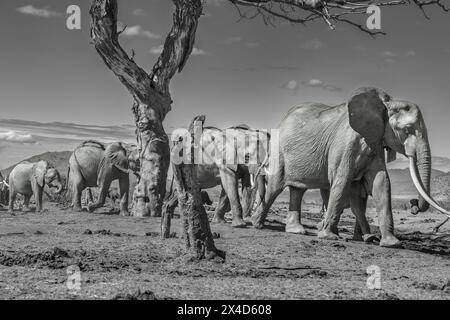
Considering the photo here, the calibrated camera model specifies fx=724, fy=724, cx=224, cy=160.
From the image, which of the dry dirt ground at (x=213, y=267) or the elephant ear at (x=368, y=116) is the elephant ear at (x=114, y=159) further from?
the elephant ear at (x=368, y=116)

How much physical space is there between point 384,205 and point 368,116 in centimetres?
156

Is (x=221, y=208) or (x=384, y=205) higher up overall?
(x=384, y=205)

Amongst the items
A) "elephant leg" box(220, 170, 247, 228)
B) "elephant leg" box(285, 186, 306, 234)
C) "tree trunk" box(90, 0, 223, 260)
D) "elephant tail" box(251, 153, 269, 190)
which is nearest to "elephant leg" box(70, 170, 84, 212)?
"tree trunk" box(90, 0, 223, 260)

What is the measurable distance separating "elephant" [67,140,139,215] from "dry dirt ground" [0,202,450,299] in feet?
24.5

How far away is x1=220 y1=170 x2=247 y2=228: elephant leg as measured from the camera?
14962 millimetres

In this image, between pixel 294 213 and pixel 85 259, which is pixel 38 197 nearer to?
pixel 294 213

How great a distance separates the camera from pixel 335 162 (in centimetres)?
1291

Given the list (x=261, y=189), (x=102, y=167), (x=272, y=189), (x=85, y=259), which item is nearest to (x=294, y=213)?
(x=272, y=189)

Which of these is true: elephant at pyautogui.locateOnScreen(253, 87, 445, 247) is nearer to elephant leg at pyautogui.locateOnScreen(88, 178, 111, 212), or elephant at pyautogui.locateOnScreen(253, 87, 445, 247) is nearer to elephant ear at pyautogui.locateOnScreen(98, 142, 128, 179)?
elephant ear at pyautogui.locateOnScreen(98, 142, 128, 179)

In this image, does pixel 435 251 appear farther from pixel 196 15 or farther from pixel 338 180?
pixel 196 15

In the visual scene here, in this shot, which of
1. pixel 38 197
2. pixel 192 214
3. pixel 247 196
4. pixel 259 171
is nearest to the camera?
pixel 192 214
